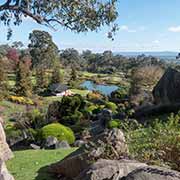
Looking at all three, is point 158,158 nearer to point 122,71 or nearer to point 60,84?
point 60,84

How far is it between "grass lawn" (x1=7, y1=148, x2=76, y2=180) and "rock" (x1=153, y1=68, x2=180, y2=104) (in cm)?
1189

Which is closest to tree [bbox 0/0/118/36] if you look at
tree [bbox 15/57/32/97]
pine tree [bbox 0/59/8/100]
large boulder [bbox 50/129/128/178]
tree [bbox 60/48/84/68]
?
large boulder [bbox 50/129/128/178]

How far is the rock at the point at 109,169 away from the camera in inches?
180

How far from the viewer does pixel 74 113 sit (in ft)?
85.8

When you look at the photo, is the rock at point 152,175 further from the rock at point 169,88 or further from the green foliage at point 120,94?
the green foliage at point 120,94

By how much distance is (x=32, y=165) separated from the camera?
804 cm

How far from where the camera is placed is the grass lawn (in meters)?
7.03

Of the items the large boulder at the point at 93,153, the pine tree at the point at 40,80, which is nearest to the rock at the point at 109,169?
the large boulder at the point at 93,153

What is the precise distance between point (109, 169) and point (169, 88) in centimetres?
1644

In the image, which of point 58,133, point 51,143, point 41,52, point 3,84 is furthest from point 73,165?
point 41,52

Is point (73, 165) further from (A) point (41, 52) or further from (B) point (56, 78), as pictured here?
(A) point (41, 52)

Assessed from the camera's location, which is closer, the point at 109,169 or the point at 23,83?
the point at 109,169

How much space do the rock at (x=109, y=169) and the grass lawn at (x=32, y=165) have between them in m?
2.19

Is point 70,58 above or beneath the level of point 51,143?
beneath
